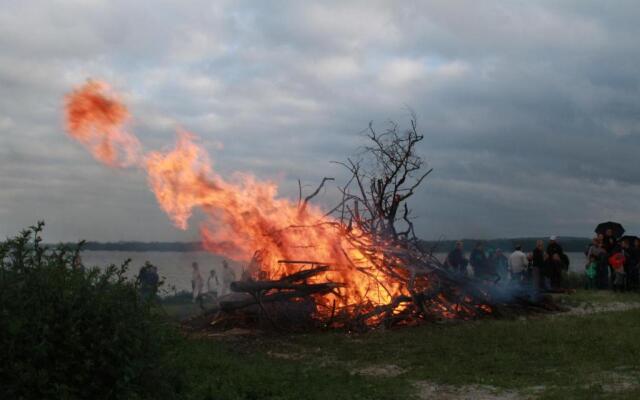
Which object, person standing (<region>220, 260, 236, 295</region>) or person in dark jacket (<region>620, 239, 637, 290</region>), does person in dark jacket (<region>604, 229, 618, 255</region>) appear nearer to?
person in dark jacket (<region>620, 239, 637, 290</region>)

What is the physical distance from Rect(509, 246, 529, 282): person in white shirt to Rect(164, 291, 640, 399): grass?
7.21 m

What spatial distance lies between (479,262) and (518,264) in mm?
1594

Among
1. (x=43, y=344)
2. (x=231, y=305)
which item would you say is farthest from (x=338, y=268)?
(x=43, y=344)

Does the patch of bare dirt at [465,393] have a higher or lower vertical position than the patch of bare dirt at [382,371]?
higher

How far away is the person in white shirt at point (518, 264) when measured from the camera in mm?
24125

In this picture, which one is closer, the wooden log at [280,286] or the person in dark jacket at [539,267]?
the wooden log at [280,286]

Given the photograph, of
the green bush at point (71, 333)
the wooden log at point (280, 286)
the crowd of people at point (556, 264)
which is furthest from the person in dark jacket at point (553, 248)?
the green bush at point (71, 333)

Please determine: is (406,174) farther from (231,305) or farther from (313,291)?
(231,305)

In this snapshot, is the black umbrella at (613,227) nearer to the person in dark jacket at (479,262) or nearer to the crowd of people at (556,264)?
the crowd of people at (556,264)

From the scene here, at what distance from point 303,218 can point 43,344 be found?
42.0 feet

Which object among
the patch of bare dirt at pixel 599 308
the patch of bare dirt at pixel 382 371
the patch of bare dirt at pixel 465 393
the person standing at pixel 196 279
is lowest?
the patch of bare dirt at pixel 382 371

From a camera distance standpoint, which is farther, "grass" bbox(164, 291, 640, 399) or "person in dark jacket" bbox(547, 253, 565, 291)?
"person in dark jacket" bbox(547, 253, 565, 291)

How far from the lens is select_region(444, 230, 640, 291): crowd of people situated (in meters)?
22.7

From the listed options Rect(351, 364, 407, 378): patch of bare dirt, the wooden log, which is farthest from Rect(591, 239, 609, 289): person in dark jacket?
Rect(351, 364, 407, 378): patch of bare dirt
